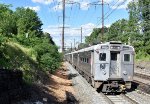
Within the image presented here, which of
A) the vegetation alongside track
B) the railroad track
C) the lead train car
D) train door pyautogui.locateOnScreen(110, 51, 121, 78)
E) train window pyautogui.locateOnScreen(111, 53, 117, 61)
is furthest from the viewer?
train window pyautogui.locateOnScreen(111, 53, 117, 61)

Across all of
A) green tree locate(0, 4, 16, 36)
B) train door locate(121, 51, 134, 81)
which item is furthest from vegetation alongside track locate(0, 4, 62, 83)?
train door locate(121, 51, 134, 81)

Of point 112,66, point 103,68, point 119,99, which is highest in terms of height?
point 112,66

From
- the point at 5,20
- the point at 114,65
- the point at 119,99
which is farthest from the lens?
the point at 5,20

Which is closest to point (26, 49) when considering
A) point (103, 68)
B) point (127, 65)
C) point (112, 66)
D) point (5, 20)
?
point (5, 20)

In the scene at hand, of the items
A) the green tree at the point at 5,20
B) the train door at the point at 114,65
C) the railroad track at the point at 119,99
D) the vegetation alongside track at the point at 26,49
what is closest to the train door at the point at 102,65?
the train door at the point at 114,65

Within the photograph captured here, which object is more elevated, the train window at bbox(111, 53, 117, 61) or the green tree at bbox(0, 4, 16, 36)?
the green tree at bbox(0, 4, 16, 36)

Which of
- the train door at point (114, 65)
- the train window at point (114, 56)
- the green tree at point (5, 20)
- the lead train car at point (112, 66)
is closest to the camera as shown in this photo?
the green tree at point (5, 20)

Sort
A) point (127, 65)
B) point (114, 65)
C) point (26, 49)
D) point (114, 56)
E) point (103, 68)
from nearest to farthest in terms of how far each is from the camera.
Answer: point (103, 68), point (127, 65), point (114, 65), point (114, 56), point (26, 49)

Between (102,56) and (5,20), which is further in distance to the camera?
(5,20)

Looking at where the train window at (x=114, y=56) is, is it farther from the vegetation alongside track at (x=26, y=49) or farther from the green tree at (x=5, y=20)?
the green tree at (x=5, y=20)

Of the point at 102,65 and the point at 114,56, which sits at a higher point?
the point at 114,56

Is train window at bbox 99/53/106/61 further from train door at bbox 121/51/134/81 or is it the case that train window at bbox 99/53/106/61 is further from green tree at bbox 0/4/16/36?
green tree at bbox 0/4/16/36

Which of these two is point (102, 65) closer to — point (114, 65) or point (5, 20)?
point (114, 65)

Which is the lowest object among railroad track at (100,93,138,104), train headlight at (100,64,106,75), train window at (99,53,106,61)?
railroad track at (100,93,138,104)
